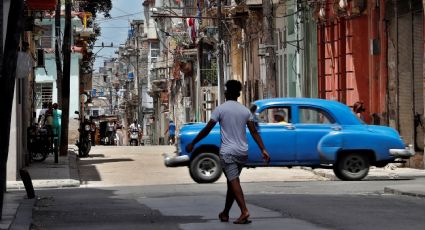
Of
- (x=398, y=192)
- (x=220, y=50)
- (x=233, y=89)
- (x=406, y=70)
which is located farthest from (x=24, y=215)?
(x=220, y=50)

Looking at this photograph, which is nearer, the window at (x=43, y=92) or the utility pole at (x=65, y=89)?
the utility pole at (x=65, y=89)

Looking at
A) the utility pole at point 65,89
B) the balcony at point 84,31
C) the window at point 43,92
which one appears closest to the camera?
the utility pole at point 65,89

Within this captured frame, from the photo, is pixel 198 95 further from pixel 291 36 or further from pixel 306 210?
pixel 306 210

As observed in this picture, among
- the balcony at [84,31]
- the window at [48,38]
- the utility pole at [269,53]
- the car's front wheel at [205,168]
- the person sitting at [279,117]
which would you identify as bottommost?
the car's front wheel at [205,168]

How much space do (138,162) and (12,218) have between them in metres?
21.7

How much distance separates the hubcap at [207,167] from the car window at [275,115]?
1.39m

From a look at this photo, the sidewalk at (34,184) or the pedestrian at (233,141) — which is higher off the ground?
the pedestrian at (233,141)

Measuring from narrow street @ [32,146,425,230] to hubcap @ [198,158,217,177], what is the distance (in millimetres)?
298

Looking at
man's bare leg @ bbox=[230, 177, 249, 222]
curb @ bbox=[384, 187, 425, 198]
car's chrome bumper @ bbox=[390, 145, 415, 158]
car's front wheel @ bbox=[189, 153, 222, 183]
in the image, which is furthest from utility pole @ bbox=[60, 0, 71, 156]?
man's bare leg @ bbox=[230, 177, 249, 222]

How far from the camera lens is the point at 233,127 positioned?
15156 mm

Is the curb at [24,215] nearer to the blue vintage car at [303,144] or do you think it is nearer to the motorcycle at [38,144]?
the blue vintage car at [303,144]

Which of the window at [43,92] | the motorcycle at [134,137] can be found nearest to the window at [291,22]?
the window at [43,92]

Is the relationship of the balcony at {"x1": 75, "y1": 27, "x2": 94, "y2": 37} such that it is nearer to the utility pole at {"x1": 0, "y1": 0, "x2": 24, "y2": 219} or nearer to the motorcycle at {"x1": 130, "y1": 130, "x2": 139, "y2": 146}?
the motorcycle at {"x1": 130, "y1": 130, "x2": 139, "y2": 146}

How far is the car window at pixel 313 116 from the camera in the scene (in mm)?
26000
